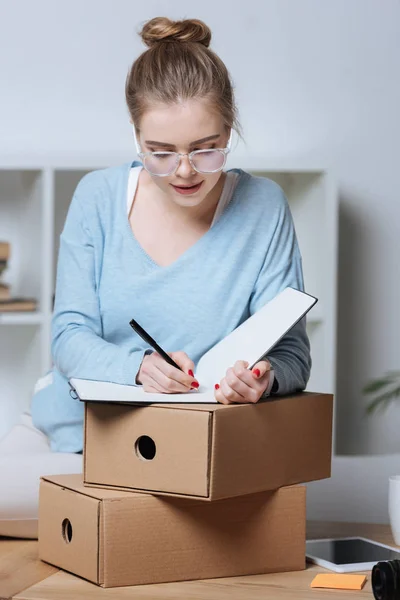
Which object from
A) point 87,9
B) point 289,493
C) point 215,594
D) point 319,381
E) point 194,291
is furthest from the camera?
point 87,9

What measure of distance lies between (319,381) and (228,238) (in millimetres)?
1054

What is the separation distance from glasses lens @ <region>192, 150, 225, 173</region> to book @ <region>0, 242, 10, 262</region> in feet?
4.28

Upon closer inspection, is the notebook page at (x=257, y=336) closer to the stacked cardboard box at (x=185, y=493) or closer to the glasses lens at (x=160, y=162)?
the stacked cardboard box at (x=185, y=493)

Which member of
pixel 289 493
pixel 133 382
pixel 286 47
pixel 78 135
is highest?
pixel 286 47

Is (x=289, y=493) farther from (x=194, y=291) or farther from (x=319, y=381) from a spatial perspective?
(x=319, y=381)

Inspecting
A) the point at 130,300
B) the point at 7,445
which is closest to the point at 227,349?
the point at 130,300

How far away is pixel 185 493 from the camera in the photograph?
123cm

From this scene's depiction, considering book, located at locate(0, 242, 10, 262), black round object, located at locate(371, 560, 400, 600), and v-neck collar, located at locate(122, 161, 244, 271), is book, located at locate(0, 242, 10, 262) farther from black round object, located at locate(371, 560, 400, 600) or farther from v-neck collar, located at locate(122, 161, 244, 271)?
black round object, located at locate(371, 560, 400, 600)

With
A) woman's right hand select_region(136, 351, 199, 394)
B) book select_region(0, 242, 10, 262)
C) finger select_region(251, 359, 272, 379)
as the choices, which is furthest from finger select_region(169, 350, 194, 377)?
book select_region(0, 242, 10, 262)

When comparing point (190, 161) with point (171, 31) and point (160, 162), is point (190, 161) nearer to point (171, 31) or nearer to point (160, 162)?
point (160, 162)

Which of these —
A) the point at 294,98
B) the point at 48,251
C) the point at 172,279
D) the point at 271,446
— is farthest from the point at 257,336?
the point at 294,98

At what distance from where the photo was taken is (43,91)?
2811mm

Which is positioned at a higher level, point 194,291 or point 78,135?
point 78,135

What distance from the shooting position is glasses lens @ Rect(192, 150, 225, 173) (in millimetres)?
1441
